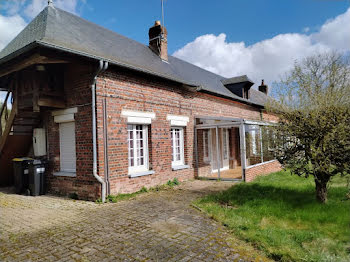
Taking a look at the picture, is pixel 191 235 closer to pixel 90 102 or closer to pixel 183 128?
pixel 90 102

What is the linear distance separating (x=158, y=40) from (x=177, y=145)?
5.46m

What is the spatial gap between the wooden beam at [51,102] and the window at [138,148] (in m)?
2.12

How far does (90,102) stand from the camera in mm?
6848

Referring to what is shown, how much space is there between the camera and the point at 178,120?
962cm

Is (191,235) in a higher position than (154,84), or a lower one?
lower

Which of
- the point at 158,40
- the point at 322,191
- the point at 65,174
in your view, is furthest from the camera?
the point at 158,40

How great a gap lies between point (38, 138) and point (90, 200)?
2.93m

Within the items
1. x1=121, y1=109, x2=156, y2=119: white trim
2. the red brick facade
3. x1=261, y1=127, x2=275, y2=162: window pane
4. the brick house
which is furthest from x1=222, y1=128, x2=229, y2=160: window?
x1=261, y1=127, x2=275, y2=162: window pane

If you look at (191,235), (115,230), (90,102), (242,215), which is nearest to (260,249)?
(191,235)

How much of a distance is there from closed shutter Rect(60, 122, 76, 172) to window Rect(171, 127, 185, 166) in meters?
3.70

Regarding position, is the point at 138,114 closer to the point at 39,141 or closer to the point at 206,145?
the point at 39,141

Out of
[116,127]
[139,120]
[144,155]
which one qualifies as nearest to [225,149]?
[144,155]

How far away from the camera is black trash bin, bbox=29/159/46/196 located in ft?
Answer: 25.0

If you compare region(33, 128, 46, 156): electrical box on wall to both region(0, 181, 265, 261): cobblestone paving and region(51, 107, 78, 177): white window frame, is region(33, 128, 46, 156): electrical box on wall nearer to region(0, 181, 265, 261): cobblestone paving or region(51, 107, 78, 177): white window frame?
region(51, 107, 78, 177): white window frame
